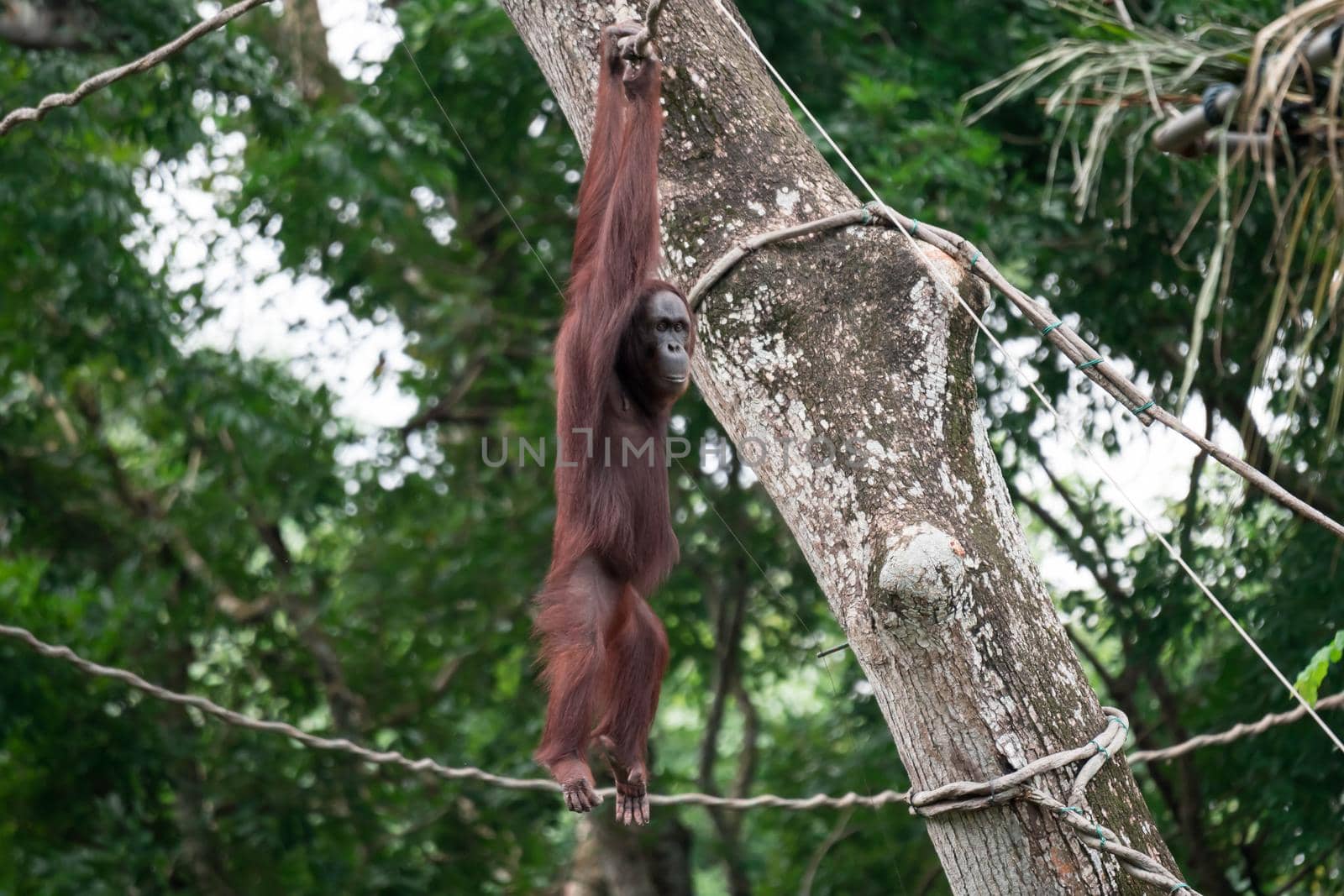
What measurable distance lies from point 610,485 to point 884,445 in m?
1.17

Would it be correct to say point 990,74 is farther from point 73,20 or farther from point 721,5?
point 73,20

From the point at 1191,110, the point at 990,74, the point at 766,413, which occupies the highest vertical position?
the point at 990,74

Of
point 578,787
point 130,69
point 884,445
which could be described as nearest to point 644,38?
point 884,445

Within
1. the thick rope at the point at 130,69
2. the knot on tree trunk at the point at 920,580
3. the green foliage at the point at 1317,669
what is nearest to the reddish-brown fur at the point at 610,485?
the knot on tree trunk at the point at 920,580

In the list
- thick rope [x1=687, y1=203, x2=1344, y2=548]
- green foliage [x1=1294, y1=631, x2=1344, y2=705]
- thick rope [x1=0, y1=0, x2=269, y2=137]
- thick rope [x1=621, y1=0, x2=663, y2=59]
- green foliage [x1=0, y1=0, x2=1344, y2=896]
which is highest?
green foliage [x1=0, y1=0, x2=1344, y2=896]

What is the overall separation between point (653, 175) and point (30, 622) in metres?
5.74

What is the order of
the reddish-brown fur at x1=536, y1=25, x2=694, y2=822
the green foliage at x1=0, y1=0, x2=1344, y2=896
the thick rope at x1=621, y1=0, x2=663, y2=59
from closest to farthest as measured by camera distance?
1. the thick rope at x1=621, y1=0, x2=663, y2=59
2. the reddish-brown fur at x1=536, y1=25, x2=694, y2=822
3. the green foliage at x1=0, y1=0, x2=1344, y2=896

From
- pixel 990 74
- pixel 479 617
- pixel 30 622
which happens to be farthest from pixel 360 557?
pixel 990 74

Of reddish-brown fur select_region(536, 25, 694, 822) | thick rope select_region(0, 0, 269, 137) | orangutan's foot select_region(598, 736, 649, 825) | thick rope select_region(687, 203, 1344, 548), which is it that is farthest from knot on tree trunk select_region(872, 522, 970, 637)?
thick rope select_region(0, 0, 269, 137)

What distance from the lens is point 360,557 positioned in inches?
342

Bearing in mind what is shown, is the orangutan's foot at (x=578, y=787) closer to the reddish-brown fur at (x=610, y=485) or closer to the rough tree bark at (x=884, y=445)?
the reddish-brown fur at (x=610, y=485)

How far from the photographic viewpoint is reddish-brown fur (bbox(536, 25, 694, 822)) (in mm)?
3119

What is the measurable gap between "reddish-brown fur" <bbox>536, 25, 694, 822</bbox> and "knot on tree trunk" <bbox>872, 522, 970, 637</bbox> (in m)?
0.83

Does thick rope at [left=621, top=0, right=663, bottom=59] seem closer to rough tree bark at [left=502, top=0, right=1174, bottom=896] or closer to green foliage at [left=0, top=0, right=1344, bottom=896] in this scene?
rough tree bark at [left=502, top=0, right=1174, bottom=896]
